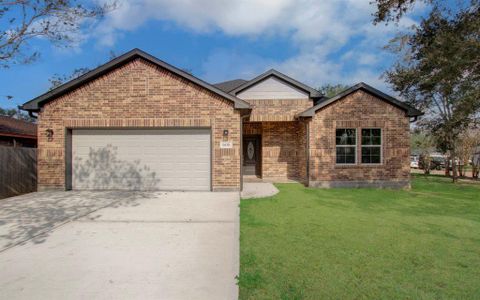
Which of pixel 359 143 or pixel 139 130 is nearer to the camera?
pixel 139 130

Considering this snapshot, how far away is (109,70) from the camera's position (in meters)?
10.3

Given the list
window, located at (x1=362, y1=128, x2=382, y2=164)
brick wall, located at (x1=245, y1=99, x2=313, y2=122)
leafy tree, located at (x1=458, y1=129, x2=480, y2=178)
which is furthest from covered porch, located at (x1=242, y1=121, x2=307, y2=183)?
leafy tree, located at (x1=458, y1=129, x2=480, y2=178)

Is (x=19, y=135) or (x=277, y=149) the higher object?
(x=19, y=135)

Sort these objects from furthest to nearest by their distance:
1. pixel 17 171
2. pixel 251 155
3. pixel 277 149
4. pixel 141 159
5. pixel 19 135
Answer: pixel 19 135
pixel 251 155
pixel 277 149
pixel 141 159
pixel 17 171

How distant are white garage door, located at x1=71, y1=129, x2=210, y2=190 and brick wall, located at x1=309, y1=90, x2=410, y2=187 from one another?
16.2 ft

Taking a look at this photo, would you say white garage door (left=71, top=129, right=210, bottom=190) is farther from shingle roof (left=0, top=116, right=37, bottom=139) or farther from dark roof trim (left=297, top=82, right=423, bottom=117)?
shingle roof (left=0, top=116, right=37, bottom=139)

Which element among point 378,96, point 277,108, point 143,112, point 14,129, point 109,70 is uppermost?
point 109,70

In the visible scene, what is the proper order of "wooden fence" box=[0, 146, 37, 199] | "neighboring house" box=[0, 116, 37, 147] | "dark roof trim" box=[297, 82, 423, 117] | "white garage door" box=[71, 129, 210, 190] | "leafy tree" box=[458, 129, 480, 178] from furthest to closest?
"leafy tree" box=[458, 129, 480, 178]
"neighboring house" box=[0, 116, 37, 147]
"dark roof trim" box=[297, 82, 423, 117]
"white garage door" box=[71, 129, 210, 190]
"wooden fence" box=[0, 146, 37, 199]

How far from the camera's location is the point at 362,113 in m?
11.9

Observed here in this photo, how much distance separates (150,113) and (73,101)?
2.96 meters

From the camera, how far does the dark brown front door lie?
15188 millimetres

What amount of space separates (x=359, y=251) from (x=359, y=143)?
849cm

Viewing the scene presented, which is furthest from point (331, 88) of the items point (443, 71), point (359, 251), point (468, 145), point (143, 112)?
point (359, 251)

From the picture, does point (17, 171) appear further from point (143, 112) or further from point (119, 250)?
point (119, 250)
